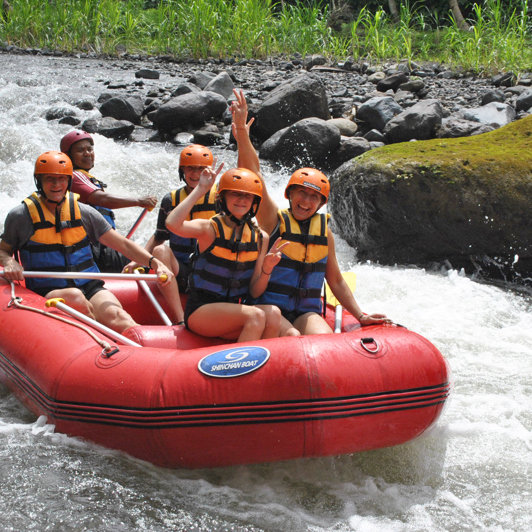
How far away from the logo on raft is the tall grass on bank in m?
11.2

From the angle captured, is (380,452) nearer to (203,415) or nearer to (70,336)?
(203,415)

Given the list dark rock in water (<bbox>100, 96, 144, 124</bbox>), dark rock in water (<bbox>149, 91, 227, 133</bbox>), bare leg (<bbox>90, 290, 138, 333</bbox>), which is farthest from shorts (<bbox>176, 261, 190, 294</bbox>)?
dark rock in water (<bbox>100, 96, 144, 124</bbox>)

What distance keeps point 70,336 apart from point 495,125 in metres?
7.44

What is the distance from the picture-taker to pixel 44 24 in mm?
13422

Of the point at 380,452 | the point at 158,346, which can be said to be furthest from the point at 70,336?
the point at 380,452

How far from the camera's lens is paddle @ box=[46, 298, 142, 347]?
3.34 metres

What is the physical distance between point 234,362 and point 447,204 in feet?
11.8

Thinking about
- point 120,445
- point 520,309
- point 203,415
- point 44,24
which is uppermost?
point 44,24

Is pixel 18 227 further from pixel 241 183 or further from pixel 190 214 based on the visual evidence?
pixel 241 183

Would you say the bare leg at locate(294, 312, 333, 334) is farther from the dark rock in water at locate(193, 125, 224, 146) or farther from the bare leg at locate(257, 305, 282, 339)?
the dark rock in water at locate(193, 125, 224, 146)

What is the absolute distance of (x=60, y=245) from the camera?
3814 millimetres

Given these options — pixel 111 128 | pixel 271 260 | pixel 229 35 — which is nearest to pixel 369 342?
pixel 271 260

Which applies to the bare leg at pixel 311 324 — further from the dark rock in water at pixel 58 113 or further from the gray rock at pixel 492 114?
the dark rock in water at pixel 58 113

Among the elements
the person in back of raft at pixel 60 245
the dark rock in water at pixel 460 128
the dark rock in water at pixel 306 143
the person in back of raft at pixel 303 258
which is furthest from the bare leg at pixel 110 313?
the dark rock in water at pixel 460 128
